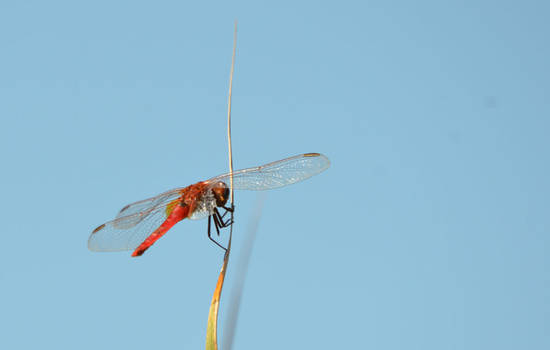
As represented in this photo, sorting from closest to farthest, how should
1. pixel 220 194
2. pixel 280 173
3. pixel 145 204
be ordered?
pixel 220 194, pixel 145 204, pixel 280 173

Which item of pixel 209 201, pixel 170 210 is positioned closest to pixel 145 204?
pixel 170 210

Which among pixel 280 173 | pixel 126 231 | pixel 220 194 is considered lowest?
pixel 126 231

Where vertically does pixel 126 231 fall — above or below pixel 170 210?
below

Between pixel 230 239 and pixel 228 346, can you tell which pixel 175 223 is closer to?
pixel 230 239

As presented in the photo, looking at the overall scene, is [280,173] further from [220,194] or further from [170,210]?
[170,210]

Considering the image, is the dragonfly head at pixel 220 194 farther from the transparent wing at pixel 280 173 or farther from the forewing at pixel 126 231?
the forewing at pixel 126 231

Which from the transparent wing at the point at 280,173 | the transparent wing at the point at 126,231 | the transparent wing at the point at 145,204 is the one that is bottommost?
the transparent wing at the point at 126,231

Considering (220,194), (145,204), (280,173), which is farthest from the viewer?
(280,173)

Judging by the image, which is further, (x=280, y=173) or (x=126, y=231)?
(x=280, y=173)

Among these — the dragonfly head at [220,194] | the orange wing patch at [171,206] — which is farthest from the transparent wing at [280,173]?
the orange wing patch at [171,206]
